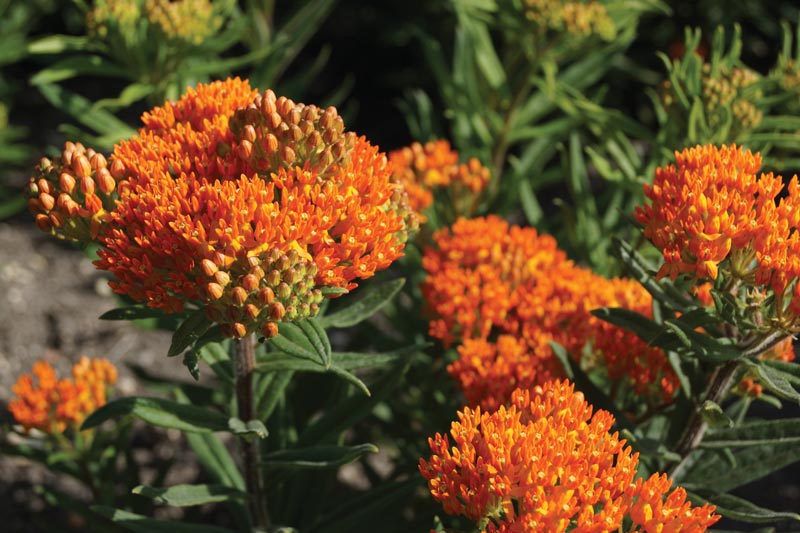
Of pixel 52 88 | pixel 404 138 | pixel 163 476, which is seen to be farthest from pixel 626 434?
pixel 404 138

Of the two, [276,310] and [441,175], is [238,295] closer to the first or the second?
[276,310]

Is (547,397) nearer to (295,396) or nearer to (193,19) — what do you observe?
(295,396)

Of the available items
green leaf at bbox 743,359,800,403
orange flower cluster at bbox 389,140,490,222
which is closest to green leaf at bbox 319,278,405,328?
orange flower cluster at bbox 389,140,490,222

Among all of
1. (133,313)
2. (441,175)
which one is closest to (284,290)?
(133,313)

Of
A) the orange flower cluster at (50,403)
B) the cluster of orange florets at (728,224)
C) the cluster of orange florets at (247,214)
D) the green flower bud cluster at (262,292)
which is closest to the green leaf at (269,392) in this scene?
the cluster of orange florets at (247,214)

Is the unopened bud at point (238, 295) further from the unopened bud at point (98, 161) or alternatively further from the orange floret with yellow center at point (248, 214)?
the unopened bud at point (98, 161)

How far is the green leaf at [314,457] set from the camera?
218 centimetres

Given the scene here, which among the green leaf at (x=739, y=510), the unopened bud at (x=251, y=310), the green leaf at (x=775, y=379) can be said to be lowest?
the green leaf at (x=739, y=510)

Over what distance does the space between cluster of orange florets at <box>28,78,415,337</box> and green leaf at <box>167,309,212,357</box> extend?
0.19ft

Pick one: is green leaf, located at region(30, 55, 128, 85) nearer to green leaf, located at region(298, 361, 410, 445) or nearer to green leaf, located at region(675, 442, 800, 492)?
green leaf, located at region(298, 361, 410, 445)

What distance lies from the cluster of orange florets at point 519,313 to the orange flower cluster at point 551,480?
456 mm

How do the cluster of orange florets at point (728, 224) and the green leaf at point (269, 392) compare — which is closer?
the cluster of orange florets at point (728, 224)

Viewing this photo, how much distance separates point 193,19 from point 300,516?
71.5 inches

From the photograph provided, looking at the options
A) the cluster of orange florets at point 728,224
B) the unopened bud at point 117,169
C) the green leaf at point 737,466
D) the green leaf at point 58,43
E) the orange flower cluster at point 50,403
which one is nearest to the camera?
the cluster of orange florets at point 728,224
